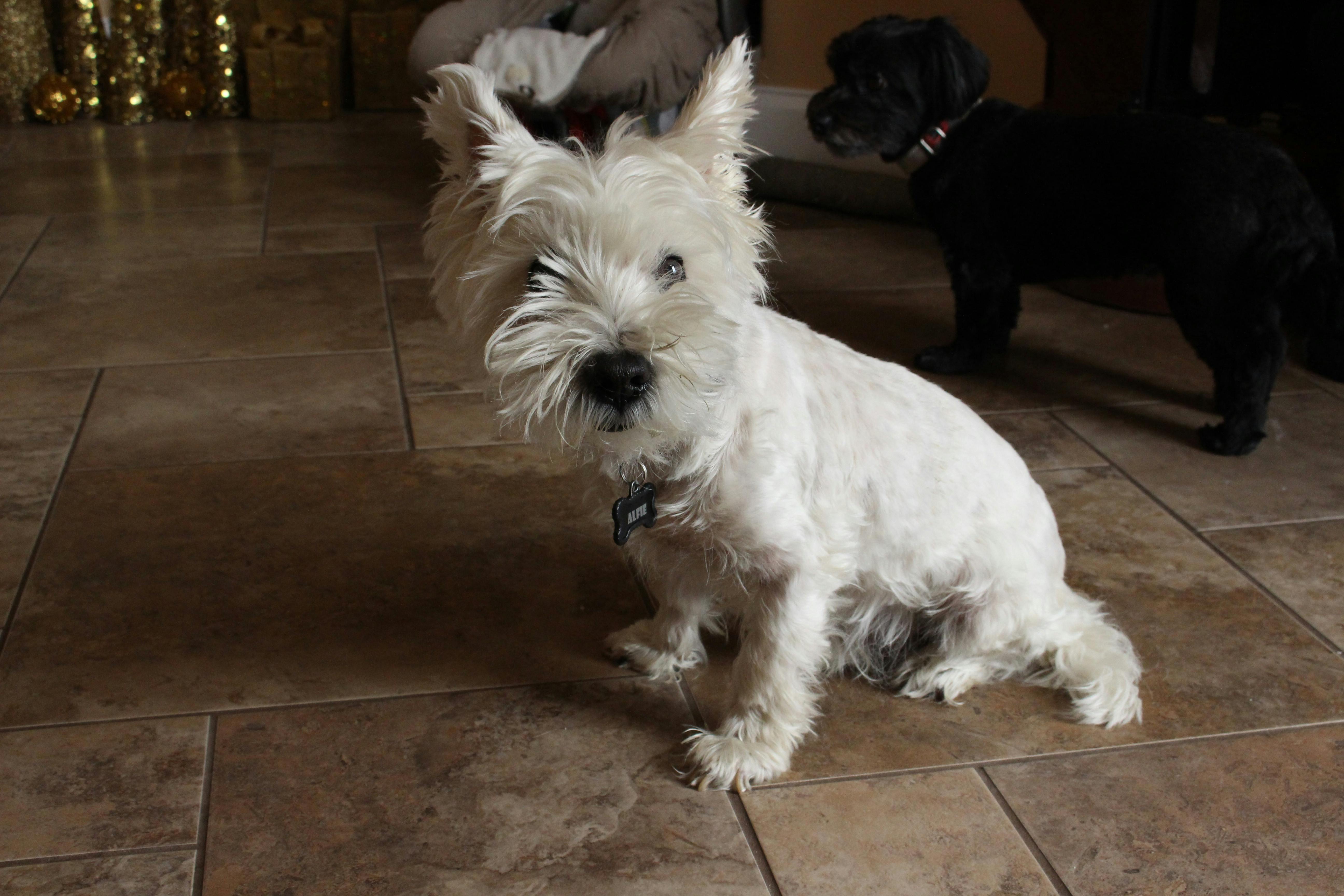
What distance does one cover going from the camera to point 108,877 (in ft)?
5.23

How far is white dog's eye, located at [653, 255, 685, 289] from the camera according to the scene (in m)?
1.55

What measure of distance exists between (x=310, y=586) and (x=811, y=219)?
2.98m

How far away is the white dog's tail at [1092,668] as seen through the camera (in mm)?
1898

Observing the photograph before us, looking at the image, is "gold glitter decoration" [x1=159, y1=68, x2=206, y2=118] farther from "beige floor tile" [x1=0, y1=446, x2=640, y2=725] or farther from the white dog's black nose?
the white dog's black nose

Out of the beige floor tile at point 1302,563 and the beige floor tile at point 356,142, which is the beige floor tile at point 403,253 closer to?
the beige floor tile at point 356,142

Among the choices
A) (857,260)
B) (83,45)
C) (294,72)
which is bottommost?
(857,260)

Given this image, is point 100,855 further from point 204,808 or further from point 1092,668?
point 1092,668

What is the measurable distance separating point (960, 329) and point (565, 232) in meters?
2.06

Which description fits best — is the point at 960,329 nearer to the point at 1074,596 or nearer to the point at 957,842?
the point at 1074,596

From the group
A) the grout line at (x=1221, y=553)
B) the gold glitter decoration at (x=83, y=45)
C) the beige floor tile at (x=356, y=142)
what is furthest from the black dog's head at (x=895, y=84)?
the gold glitter decoration at (x=83, y=45)

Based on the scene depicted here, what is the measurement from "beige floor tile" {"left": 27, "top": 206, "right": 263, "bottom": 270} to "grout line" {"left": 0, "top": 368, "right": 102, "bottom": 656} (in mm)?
1086

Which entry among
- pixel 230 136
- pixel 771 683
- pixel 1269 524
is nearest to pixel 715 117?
pixel 771 683

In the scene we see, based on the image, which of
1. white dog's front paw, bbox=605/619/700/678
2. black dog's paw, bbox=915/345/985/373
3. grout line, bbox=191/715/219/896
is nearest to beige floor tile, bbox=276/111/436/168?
black dog's paw, bbox=915/345/985/373

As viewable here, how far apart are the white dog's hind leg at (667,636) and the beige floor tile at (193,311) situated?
5.65 feet
